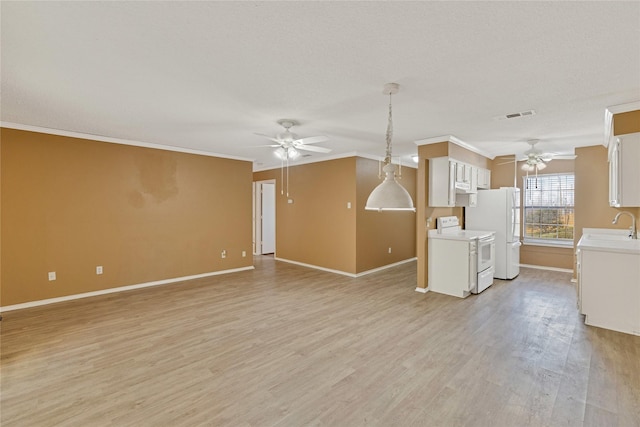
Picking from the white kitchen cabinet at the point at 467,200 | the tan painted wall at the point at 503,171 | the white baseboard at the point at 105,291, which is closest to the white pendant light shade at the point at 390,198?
the white kitchen cabinet at the point at 467,200

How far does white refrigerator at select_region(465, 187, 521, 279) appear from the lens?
5.45m

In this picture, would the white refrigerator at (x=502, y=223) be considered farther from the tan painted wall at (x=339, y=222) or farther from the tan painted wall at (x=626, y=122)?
the tan painted wall at (x=626, y=122)

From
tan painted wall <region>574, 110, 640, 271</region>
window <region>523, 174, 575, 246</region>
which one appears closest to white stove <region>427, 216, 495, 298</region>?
tan painted wall <region>574, 110, 640, 271</region>

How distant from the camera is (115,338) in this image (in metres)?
3.12

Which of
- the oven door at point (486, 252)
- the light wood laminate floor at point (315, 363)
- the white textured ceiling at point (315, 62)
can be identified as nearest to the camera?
the white textured ceiling at point (315, 62)

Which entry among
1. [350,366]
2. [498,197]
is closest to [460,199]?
[498,197]

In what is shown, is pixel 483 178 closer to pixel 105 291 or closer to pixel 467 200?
pixel 467 200

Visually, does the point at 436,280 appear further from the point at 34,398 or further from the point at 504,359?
the point at 34,398

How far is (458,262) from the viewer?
4.54 metres

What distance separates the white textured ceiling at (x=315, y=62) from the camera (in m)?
1.67

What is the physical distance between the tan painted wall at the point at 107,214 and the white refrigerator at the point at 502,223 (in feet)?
16.9

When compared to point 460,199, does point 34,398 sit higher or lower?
lower

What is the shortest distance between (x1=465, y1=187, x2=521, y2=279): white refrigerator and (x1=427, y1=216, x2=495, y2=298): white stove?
0.58 metres

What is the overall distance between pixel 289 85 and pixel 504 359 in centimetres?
324
